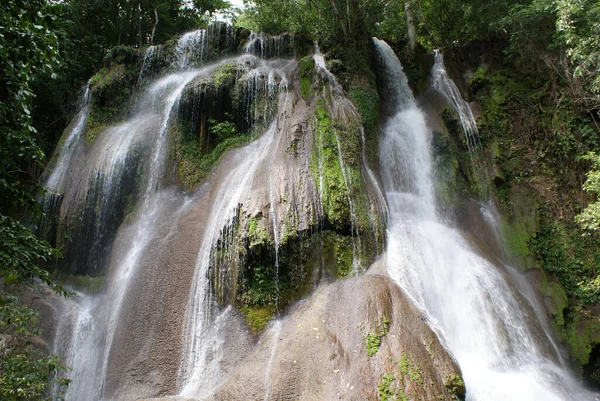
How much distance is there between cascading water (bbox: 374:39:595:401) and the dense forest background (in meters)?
1.79

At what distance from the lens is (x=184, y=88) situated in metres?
14.3

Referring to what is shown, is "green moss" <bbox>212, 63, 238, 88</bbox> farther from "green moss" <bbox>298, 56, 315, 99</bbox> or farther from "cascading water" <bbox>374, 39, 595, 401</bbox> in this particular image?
"cascading water" <bbox>374, 39, 595, 401</bbox>

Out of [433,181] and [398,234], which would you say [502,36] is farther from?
[398,234]

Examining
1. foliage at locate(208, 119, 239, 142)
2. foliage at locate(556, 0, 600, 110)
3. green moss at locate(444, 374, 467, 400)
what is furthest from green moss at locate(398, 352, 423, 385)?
foliage at locate(208, 119, 239, 142)

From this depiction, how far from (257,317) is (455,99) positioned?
40.7ft

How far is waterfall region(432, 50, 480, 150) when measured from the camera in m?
14.5

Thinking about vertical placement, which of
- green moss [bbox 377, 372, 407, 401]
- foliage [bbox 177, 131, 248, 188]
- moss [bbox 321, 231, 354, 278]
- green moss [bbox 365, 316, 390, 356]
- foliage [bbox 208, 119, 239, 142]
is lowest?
green moss [bbox 377, 372, 407, 401]

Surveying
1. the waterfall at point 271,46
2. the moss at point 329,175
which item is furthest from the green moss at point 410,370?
the waterfall at point 271,46

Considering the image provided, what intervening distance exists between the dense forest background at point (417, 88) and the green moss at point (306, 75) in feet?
Result: 4.06

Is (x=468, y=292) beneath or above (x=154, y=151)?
beneath

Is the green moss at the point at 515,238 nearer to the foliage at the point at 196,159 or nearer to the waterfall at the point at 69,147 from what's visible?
the foliage at the point at 196,159

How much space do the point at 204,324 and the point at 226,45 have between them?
14.5m

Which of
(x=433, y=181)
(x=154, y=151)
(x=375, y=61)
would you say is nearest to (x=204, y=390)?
(x=154, y=151)

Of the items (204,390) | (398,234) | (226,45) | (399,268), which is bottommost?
(204,390)
